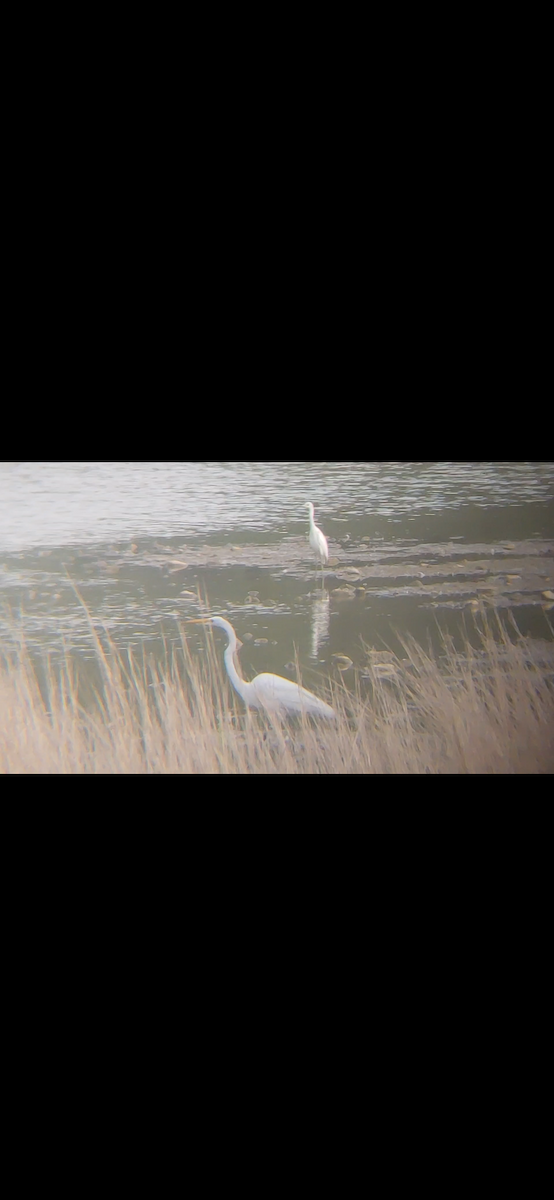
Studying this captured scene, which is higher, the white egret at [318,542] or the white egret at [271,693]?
the white egret at [318,542]

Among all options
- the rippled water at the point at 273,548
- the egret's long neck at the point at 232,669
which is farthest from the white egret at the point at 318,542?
the egret's long neck at the point at 232,669

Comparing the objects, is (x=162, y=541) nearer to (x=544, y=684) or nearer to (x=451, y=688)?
(x=451, y=688)

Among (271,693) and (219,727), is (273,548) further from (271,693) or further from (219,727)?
(219,727)

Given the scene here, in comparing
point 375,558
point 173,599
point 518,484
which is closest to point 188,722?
point 173,599

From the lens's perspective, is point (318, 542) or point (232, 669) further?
point (318, 542)

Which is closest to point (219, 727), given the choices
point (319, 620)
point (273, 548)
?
point (319, 620)

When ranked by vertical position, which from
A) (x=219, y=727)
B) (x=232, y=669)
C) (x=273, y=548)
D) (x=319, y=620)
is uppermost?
(x=273, y=548)

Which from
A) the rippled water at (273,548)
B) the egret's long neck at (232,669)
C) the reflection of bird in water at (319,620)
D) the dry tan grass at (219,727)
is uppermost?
the rippled water at (273,548)

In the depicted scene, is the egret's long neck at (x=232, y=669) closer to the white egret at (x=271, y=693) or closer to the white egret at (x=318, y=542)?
the white egret at (x=271, y=693)
